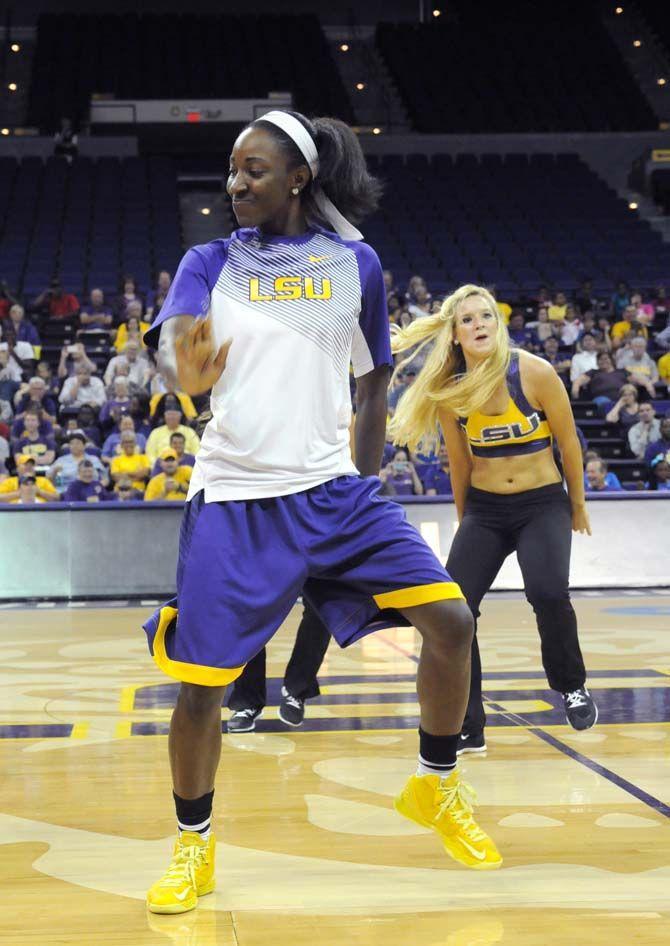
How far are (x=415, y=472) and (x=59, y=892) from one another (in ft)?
28.8

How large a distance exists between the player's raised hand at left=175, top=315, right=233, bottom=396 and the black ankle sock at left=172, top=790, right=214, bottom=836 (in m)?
0.92

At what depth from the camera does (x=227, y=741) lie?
→ 4.48 metres

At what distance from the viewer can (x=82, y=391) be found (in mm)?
12906

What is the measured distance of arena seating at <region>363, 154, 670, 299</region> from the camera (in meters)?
18.3

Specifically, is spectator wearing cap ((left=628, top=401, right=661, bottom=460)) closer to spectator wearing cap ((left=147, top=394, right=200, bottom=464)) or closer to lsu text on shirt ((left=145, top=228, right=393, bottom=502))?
spectator wearing cap ((left=147, top=394, right=200, bottom=464))

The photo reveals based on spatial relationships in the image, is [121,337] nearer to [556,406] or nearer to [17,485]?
[17,485]

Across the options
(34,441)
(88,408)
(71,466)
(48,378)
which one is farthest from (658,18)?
(71,466)

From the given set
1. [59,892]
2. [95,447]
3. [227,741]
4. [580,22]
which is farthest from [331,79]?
[59,892]

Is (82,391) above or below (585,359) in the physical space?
below

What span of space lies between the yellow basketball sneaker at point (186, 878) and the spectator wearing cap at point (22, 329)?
39.4 ft

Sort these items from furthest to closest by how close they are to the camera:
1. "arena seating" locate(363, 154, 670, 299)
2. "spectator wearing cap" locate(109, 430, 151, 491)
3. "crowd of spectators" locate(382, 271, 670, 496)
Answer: "arena seating" locate(363, 154, 670, 299)
"crowd of spectators" locate(382, 271, 670, 496)
"spectator wearing cap" locate(109, 430, 151, 491)

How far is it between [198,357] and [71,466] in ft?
29.1

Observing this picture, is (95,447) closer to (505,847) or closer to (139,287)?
(139,287)

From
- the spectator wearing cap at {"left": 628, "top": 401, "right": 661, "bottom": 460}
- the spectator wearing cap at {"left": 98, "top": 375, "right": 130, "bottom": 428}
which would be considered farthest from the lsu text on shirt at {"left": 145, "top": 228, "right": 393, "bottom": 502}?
the spectator wearing cap at {"left": 628, "top": 401, "right": 661, "bottom": 460}
